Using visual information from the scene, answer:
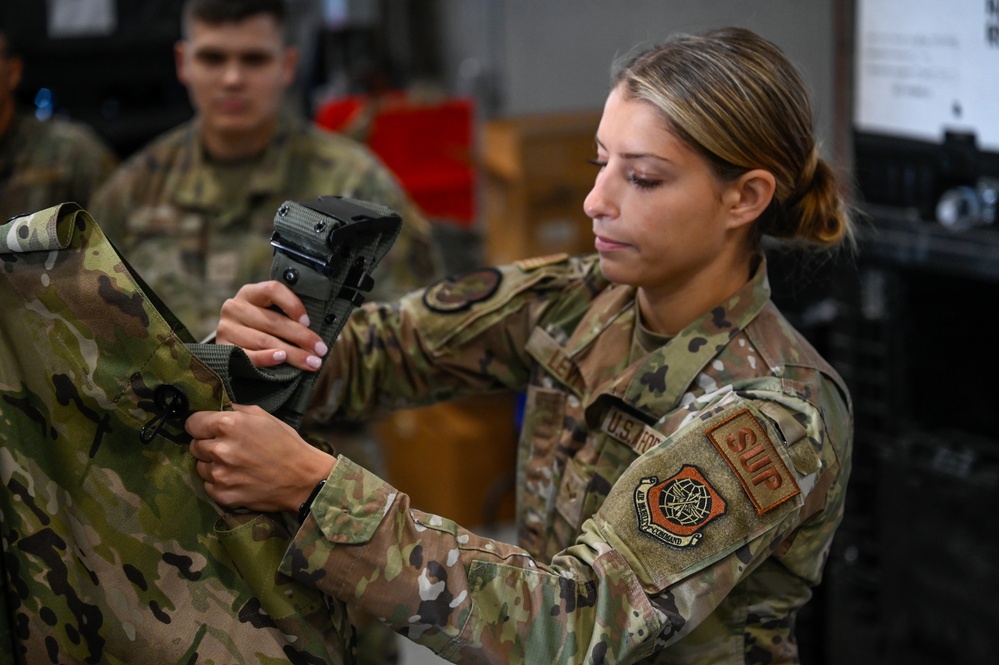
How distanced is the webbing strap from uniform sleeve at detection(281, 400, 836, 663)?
0.48 feet

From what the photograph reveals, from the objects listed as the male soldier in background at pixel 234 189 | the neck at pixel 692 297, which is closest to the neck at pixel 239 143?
the male soldier in background at pixel 234 189

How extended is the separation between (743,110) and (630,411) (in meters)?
0.38

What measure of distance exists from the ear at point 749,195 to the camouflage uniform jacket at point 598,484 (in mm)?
95

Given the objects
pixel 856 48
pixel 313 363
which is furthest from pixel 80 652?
pixel 856 48

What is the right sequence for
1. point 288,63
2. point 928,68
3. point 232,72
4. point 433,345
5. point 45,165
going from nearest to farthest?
point 433,345 → point 928,68 → point 232,72 → point 288,63 → point 45,165

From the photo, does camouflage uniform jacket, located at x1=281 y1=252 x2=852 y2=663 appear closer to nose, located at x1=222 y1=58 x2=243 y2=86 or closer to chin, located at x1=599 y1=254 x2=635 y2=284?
chin, located at x1=599 y1=254 x2=635 y2=284

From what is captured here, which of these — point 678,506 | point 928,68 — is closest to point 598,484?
point 678,506

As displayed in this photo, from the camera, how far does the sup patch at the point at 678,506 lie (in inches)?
47.5

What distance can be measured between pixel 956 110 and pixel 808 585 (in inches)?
41.1

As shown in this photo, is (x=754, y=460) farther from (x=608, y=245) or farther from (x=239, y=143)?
(x=239, y=143)

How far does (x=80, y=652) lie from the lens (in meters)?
1.20

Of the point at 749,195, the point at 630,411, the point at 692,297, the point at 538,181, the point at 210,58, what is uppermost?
the point at 210,58

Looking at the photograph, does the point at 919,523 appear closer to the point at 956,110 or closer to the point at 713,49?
the point at 956,110

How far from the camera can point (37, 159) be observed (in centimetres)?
297
